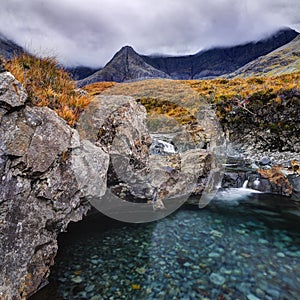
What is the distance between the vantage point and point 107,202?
785cm

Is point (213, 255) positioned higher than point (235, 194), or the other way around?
point (235, 194)

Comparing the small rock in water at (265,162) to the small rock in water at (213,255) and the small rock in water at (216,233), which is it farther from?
the small rock in water at (213,255)

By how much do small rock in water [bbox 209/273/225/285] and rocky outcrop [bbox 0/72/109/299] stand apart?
11.9 feet

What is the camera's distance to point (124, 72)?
68.8 metres

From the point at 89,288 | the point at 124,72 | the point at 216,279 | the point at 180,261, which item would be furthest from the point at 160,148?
the point at 124,72

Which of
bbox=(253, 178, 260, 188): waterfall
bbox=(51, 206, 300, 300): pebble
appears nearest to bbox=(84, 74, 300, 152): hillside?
bbox=(253, 178, 260, 188): waterfall

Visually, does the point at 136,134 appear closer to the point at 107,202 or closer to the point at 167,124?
the point at 107,202

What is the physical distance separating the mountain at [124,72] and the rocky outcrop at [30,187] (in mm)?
49502

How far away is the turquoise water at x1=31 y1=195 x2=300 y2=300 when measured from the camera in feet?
15.2

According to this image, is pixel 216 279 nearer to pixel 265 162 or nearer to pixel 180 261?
pixel 180 261

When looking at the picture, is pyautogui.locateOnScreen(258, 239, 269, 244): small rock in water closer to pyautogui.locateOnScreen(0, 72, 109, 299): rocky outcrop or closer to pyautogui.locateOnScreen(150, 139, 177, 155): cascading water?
pyautogui.locateOnScreen(0, 72, 109, 299): rocky outcrop

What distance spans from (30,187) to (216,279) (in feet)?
14.8

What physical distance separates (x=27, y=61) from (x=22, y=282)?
5514 millimetres

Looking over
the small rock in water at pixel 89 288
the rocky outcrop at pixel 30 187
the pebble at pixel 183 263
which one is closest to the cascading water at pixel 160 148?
the pebble at pixel 183 263
